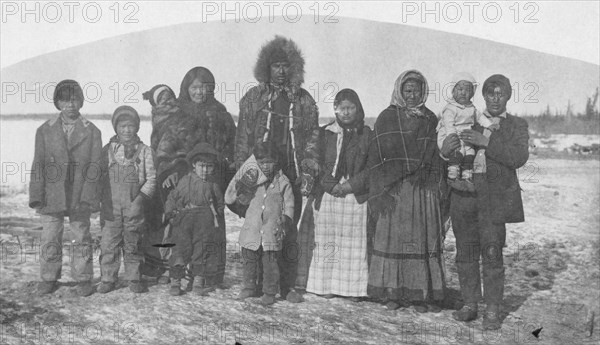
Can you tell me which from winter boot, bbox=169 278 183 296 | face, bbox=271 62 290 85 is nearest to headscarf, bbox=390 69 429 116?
face, bbox=271 62 290 85

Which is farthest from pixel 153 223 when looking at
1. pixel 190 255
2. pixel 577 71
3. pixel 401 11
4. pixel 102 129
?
pixel 577 71

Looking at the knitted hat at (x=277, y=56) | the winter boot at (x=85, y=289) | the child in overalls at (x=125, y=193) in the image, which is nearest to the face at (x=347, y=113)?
the knitted hat at (x=277, y=56)

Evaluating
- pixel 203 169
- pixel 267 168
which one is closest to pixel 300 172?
pixel 267 168

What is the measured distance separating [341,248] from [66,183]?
79.8 inches

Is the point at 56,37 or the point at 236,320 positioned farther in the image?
the point at 56,37

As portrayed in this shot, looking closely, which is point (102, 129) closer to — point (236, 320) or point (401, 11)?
point (236, 320)

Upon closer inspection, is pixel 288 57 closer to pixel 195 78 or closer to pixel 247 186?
pixel 195 78

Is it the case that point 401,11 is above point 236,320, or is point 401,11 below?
above

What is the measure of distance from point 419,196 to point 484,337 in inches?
41.4

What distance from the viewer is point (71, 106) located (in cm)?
458

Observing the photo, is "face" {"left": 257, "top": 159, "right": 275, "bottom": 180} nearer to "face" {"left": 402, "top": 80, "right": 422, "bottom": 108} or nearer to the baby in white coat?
"face" {"left": 402, "top": 80, "right": 422, "bottom": 108}

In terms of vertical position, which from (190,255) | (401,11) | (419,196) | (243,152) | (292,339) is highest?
(401,11)

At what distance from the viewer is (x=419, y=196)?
4.34 meters

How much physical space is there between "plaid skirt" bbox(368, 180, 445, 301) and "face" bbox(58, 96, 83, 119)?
7.66 ft
